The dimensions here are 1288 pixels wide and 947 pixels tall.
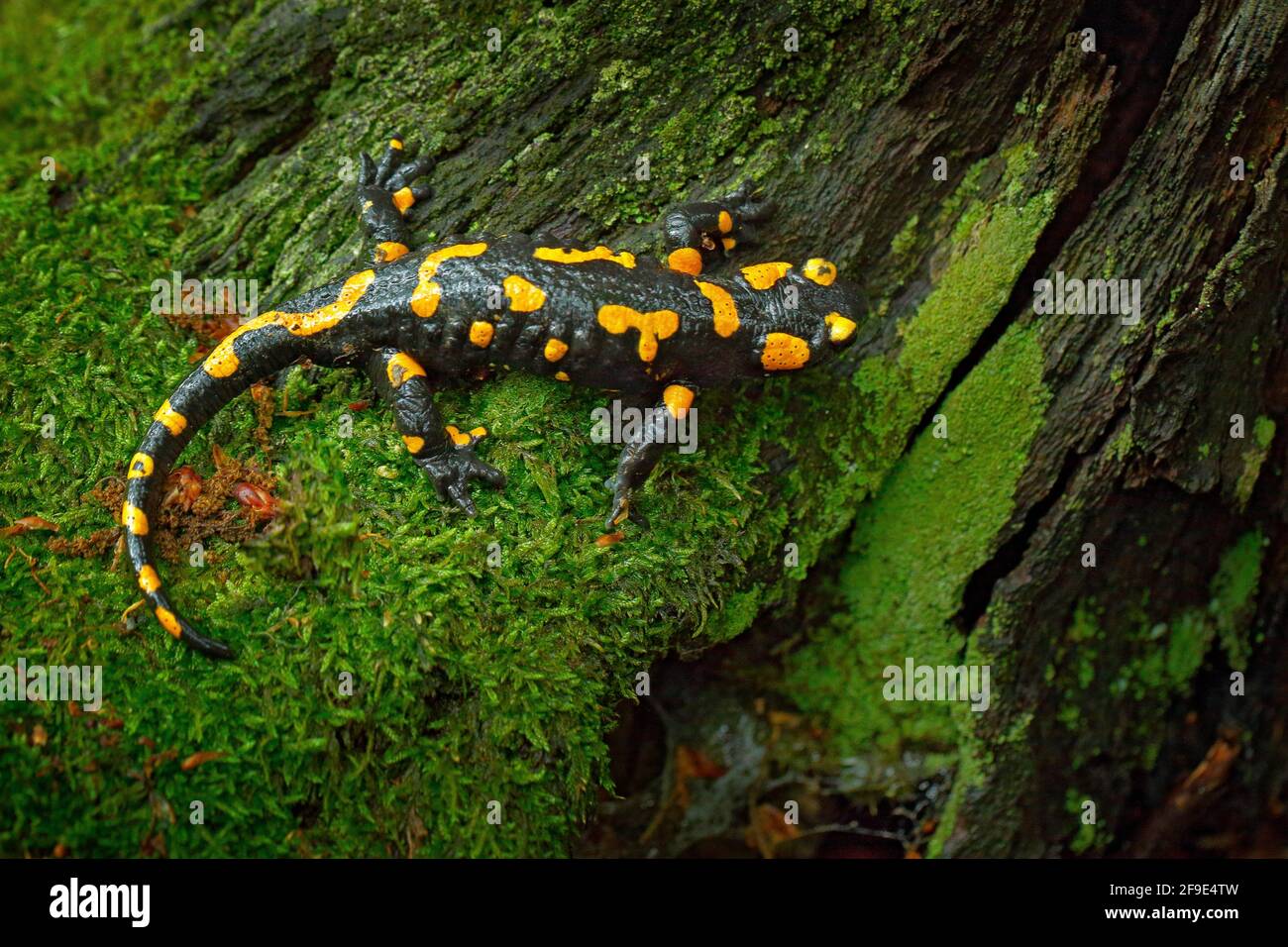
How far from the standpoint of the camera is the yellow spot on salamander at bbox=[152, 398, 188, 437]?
2.84 metres

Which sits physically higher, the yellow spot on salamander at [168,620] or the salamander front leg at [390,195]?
the salamander front leg at [390,195]

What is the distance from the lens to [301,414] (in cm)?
299

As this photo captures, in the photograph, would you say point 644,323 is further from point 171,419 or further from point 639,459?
point 171,419

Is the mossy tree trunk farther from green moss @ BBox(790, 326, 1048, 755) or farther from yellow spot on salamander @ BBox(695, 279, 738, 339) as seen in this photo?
yellow spot on salamander @ BBox(695, 279, 738, 339)

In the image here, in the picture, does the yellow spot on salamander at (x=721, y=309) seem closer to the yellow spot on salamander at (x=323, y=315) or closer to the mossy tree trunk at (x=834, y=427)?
the mossy tree trunk at (x=834, y=427)

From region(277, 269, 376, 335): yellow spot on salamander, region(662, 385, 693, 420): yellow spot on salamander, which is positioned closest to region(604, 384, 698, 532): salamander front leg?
region(662, 385, 693, 420): yellow spot on salamander

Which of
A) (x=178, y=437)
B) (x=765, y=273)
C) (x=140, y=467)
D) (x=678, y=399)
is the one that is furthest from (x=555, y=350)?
(x=140, y=467)

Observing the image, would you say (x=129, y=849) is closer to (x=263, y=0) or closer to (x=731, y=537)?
(x=731, y=537)

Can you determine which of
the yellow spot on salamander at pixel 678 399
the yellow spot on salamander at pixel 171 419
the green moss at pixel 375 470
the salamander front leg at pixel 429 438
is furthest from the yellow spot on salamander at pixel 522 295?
the yellow spot on salamander at pixel 171 419

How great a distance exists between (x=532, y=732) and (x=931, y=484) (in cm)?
163

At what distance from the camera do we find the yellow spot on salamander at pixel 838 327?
296cm

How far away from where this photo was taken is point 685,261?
3.07 m

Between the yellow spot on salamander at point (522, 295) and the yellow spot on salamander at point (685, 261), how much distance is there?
0.47 m
